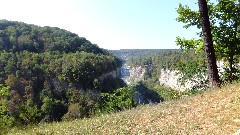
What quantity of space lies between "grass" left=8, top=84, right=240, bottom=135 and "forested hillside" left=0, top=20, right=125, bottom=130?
71.2 m

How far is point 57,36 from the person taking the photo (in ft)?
590

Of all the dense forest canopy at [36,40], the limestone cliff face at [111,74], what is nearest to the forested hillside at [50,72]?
the dense forest canopy at [36,40]

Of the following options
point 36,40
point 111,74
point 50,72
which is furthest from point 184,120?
point 36,40

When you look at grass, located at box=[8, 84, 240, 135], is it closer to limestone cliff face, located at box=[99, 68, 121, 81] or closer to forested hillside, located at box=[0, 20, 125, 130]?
forested hillside, located at box=[0, 20, 125, 130]

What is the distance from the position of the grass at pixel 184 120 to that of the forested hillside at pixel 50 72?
71.2 metres

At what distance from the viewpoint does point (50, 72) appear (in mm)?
127000

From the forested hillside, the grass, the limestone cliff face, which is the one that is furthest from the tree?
the limestone cliff face

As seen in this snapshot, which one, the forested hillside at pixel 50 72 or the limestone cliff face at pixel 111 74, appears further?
the limestone cliff face at pixel 111 74

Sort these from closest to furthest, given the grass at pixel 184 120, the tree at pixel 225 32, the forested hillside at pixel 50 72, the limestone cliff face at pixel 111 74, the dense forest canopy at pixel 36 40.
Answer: the grass at pixel 184 120
the tree at pixel 225 32
the forested hillside at pixel 50 72
the limestone cliff face at pixel 111 74
the dense forest canopy at pixel 36 40

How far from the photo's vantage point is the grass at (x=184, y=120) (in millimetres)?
8188

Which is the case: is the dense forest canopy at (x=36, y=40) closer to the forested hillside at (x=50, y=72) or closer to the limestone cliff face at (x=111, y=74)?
the forested hillside at (x=50, y=72)

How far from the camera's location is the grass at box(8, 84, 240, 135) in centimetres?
819

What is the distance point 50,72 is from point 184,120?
399ft

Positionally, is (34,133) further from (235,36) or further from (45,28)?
(45,28)
